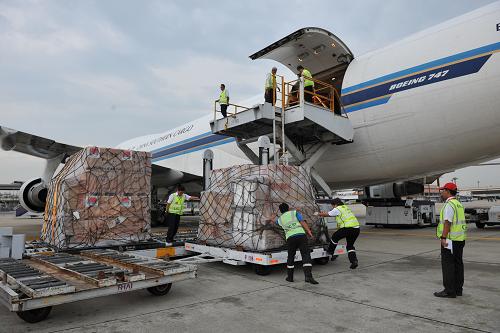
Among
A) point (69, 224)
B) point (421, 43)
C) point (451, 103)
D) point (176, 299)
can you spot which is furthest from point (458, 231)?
point (69, 224)

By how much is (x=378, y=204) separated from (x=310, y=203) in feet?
31.2

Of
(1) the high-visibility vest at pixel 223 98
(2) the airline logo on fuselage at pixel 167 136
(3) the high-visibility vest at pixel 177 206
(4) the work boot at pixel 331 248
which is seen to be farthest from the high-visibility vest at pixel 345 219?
(2) the airline logo on fuselage at pixel 167 136

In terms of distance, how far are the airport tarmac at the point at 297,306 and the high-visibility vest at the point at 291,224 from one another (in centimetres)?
75

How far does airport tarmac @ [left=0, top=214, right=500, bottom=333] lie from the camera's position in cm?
360

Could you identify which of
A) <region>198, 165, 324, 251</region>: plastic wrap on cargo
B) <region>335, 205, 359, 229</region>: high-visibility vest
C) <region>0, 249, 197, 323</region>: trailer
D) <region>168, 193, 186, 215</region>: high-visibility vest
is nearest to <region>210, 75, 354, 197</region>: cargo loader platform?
<region>198, 165, 324, 251</region>: plastic wrap on cargo

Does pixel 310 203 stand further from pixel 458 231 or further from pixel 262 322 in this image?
pixel 262 322

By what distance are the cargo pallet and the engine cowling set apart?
761cm

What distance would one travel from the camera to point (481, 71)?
7.69m

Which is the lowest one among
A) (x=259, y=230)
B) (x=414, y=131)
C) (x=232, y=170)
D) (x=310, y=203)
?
(x=259, y=230)

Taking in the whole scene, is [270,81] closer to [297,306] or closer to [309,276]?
[309,276]

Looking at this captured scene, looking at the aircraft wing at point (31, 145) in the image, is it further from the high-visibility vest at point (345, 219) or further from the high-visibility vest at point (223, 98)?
the high-visibility vest at point (345, 219)

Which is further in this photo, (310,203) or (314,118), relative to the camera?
(314,118)

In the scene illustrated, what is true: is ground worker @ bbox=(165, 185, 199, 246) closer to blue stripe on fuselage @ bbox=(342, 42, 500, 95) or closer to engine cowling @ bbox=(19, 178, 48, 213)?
blue stripe on fuselage @ bbox=(342, 42, 500, 95)

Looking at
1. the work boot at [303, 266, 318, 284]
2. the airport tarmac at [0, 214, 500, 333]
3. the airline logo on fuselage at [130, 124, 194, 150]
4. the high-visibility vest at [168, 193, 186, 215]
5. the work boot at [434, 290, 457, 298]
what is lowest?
the airport tarmac at [0, 214, 500, 333]
